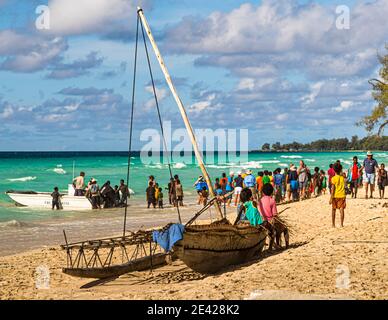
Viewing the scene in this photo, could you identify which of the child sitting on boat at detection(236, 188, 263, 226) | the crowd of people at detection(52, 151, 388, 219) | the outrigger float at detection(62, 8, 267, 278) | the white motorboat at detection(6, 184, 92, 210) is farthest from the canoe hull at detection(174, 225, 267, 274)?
the white motorboat at detection(6, 184, 92, 210)

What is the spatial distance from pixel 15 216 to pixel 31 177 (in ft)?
143

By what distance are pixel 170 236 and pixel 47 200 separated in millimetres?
21828

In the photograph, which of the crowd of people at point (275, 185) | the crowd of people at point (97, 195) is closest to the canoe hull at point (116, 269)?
the crowd of people at point (275, 185)

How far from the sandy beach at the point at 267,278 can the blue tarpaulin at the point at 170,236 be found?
73cm

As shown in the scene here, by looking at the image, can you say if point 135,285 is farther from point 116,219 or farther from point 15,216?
point 15,216

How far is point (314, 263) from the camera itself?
10.5 metres

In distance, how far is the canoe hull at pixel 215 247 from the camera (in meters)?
10.9

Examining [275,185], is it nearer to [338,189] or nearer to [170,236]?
[338,189]

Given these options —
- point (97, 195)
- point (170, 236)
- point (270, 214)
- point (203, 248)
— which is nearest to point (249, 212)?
point (270, 214)

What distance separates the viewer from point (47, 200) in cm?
3144

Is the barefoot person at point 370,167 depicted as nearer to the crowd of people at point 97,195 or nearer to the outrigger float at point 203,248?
the outrigger float at point 203,248

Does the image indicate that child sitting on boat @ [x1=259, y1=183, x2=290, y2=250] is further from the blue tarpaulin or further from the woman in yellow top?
the blue tarpaulin

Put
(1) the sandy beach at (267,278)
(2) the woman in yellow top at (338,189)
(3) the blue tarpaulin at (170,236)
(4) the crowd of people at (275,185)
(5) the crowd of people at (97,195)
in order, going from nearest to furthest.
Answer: (1) the sandy beach at (267,278)
(3) the blue tarpaulin at (170,236)
(2) the woman in yellow top at (338,189)
(4) the crowd of people at (275,185)
(5) the crowd of people at (97,195)
